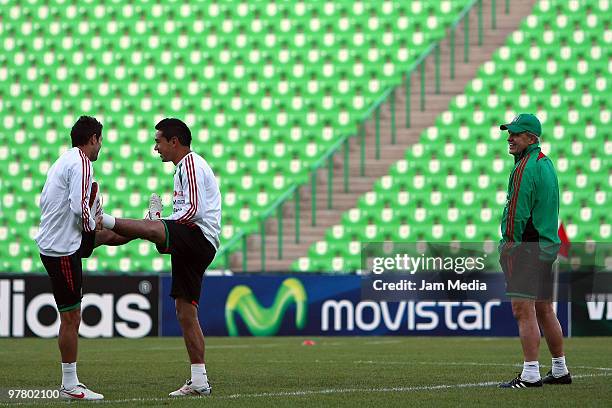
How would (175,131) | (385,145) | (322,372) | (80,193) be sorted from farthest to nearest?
(385,145), (322,372), (175,131), (80,193)

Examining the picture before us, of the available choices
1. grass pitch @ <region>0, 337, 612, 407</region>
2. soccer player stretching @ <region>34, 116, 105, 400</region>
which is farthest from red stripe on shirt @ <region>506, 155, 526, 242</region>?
soccer player stretching @ <region>34, 116, 105, 400</region>

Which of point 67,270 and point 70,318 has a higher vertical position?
point 67,270

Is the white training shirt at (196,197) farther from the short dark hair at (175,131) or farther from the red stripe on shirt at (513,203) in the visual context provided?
the red stripe on shirt at (513,203)

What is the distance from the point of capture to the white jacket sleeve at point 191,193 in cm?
752

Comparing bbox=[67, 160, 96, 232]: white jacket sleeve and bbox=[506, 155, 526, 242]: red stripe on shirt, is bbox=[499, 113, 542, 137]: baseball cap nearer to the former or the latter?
bbox=[506, 155, 526, 242]: red stripe on shirt

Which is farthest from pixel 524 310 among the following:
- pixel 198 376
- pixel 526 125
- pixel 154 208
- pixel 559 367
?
pixel 154 208

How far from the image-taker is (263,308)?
55.3 ft

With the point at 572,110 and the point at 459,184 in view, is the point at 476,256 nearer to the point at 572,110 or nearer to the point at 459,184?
the point at 459,184

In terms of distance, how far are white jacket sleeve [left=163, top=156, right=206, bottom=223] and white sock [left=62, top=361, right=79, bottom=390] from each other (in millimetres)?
1151

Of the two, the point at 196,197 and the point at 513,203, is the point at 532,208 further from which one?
the point at 196,197

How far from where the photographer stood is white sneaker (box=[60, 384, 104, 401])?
7.22 meters

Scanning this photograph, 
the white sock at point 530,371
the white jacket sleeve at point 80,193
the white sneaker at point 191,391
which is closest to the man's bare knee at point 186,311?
the white sneaker at point 191,391

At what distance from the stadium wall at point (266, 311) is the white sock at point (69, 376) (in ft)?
29.7

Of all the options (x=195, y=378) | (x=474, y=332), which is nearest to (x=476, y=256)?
(x=474, y=332)
